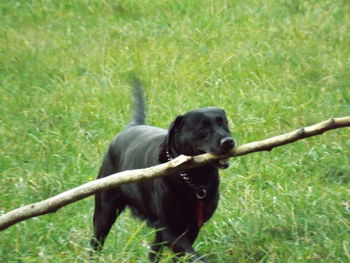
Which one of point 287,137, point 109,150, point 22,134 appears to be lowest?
point 22,134

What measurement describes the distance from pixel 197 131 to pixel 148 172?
25.3 inches

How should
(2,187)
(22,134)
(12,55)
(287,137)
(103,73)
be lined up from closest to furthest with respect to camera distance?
(287,137) → (2,187) → (22,134) → (103,73) → (12,55)

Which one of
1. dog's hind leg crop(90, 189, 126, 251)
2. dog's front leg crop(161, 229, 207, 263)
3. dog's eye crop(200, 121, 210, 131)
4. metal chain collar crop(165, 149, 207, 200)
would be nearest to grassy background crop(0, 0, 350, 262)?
dog's hind leg crop(90, 189, 126, 251)

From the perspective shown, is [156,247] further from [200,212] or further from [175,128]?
[175,128]

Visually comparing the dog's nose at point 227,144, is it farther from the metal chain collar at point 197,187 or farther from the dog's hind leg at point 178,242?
the dog's hind leg at point 178,242

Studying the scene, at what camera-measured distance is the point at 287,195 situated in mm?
5773

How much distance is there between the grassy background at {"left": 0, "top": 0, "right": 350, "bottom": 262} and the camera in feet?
17.4

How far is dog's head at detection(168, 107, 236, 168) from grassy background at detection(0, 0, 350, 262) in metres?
0.62

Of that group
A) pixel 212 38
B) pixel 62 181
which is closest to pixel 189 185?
pixel 62 181

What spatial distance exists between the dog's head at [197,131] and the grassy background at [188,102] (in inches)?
24.5

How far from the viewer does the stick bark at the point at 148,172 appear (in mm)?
4137

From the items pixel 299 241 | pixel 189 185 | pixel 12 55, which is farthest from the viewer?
pixel 12 55

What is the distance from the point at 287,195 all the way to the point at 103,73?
388 centimetres

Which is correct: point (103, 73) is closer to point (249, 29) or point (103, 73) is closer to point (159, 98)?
point (159, 98)
